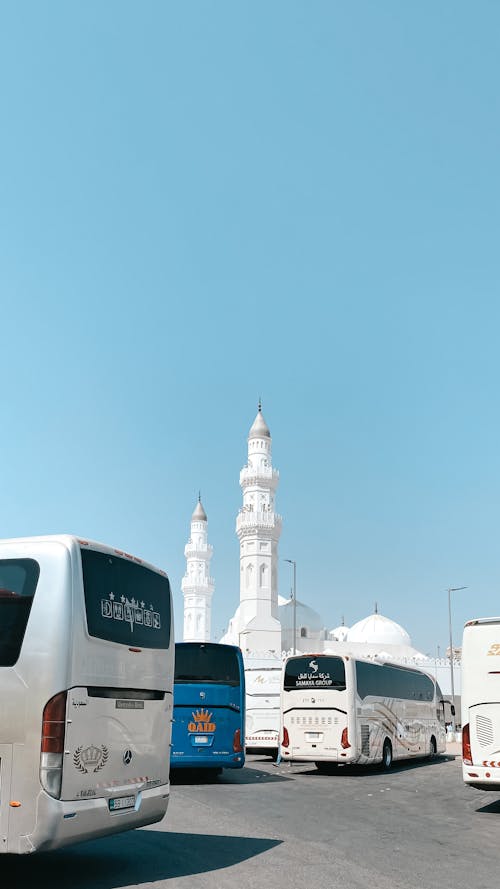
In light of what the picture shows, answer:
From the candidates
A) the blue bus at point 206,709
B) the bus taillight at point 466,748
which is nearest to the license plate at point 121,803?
the bus taillight at point 466,748

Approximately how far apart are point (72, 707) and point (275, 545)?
64798 millimetres

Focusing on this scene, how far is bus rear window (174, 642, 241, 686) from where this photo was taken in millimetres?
16953

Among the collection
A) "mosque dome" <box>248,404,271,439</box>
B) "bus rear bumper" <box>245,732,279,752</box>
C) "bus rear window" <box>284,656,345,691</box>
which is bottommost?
"bus rear bumper" <box>245,732,279,752</box>

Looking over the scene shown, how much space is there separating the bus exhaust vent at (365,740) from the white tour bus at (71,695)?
12569mm

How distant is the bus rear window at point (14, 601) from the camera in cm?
679

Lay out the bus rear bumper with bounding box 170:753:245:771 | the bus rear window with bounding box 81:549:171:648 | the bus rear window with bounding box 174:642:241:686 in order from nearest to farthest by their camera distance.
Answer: the bus rear window with bounding box 81:549:171:648 → the bus rear bumper with bounding box 170:753:245:771 → the bus rear window with bounding box 174:642:241:686

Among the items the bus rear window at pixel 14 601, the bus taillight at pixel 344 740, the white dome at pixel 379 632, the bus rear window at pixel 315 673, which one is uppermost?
the white dome at pixel 379 632

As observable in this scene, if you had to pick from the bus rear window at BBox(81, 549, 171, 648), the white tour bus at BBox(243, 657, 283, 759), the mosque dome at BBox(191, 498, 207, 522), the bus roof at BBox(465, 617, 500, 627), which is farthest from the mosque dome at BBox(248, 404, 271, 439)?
the bus rear window at BBox(81, 549, 171, 648)

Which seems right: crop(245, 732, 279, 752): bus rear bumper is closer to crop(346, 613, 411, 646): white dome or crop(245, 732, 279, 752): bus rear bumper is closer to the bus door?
the bus door

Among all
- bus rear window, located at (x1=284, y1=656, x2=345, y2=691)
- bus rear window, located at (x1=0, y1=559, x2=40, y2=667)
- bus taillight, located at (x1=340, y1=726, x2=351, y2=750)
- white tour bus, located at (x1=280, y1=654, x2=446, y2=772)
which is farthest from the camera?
bus rear window, located at (x1=284, y1=656, x2=345, y2=691)

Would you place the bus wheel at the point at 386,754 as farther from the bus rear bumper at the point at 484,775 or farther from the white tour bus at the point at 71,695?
the white tour bus at the point at 71,695

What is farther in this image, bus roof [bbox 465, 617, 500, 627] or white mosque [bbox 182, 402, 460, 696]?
white mosque [bbox 182, 402, 460, 696]

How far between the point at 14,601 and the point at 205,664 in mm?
10585

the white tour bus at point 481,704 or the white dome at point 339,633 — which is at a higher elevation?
the white dome at point 339,633
